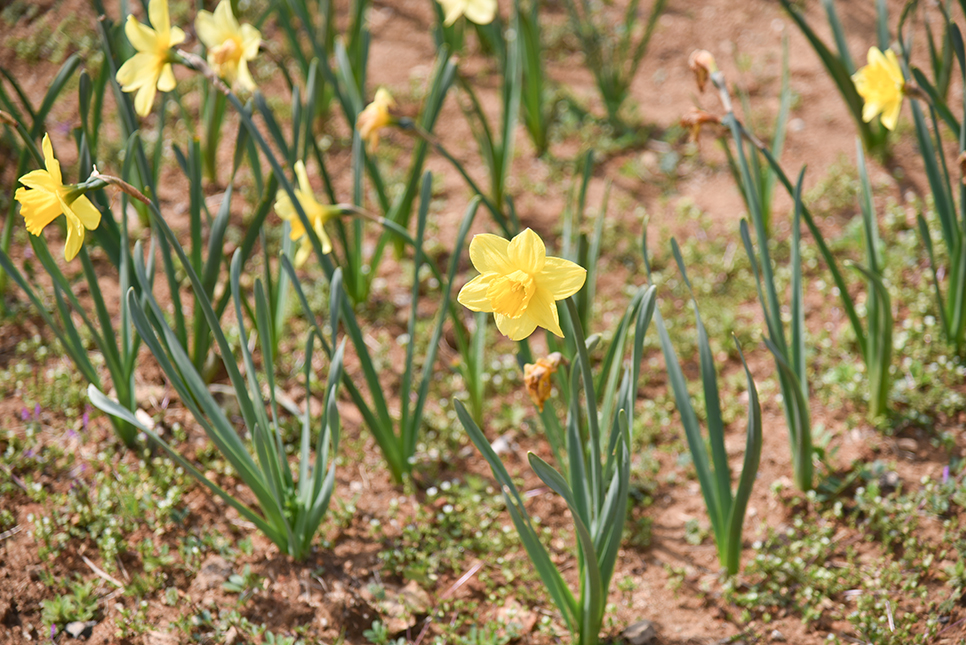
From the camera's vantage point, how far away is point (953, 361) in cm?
234

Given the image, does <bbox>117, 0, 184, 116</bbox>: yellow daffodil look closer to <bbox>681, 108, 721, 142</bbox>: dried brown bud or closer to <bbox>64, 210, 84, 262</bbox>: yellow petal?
<bbox>64, 210, 84, 262</bbox>: yellow petal

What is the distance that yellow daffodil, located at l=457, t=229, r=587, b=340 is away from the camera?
4.30 ft

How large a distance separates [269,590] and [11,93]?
344 centimetres

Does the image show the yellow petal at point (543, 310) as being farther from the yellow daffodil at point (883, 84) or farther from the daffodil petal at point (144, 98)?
the yellow daffodil at point (883, 84)

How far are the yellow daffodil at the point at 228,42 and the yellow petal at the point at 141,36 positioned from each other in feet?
0.92

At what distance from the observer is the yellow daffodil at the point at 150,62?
1894mm

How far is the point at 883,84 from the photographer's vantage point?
2.15 m

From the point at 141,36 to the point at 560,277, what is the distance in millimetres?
1418

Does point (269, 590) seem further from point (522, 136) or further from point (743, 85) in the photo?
point (743, 85)

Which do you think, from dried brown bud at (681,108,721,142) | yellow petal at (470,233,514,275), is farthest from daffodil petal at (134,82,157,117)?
dried brown bud at (681,108,721,142)

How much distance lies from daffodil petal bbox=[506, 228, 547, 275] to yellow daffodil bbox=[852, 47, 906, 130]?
146 cm

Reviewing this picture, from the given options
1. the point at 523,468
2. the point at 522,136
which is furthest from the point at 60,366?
the point at 522,136

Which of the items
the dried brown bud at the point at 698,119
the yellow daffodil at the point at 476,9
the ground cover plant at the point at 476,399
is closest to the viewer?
the ground cover plant at the point at 476,399

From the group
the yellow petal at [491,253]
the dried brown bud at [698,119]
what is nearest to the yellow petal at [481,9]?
the dried brown bud at [698,119]
